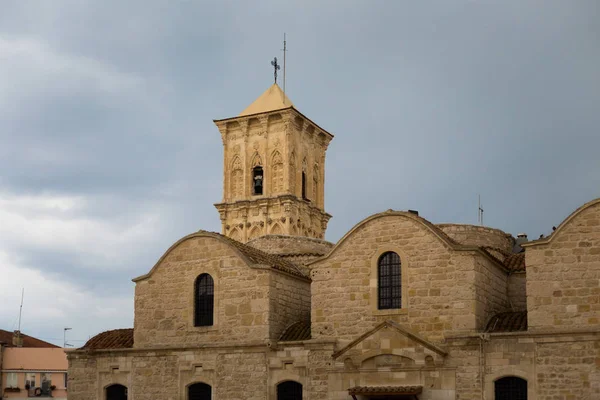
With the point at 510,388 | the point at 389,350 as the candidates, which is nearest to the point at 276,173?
the point at 389,350

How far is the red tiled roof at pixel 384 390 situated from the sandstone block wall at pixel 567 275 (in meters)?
3.57

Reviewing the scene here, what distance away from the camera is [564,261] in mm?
24031

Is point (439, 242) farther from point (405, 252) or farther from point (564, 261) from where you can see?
Result: point (564, 261)

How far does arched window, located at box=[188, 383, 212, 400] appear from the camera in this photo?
2831 centimetres

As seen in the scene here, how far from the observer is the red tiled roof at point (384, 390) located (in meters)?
24.7

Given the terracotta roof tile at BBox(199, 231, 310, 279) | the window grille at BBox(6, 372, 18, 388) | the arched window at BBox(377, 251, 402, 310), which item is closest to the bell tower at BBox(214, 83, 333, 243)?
the window grille at BBox(6, 372, 18, 388)

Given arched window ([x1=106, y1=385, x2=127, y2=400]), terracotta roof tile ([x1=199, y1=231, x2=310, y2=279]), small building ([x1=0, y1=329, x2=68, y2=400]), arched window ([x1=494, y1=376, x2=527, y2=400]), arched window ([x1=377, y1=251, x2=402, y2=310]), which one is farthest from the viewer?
small building ([x1=0, y1=329, x2=68, y2=400])

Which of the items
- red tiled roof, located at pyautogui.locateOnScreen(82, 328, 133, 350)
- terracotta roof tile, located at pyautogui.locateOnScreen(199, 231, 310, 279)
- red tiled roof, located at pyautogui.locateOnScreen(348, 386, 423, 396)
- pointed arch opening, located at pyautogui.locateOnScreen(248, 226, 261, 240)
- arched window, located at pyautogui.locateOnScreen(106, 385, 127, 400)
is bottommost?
arched window, located at pyautogui.locateOnScreen(106, 385, 127, 400)

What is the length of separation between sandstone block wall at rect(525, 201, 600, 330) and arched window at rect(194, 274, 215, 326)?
9963 mm

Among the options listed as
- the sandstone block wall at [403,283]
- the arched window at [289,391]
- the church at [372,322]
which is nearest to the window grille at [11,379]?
the church at [372,322]

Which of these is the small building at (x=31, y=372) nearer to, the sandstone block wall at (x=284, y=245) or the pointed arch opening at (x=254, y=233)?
the pointed arch opening at (x=254, y=233)

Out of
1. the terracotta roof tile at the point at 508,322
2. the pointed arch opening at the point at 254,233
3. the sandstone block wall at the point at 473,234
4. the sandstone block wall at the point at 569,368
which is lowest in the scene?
the sandstone block wall at the point at 569,368

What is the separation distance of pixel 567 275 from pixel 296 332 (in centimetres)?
844

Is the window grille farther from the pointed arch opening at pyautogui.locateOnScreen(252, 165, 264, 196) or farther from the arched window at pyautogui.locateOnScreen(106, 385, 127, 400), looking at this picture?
the arched window at pyautogui.locateOnScreen(106, 385, 127, 400)
